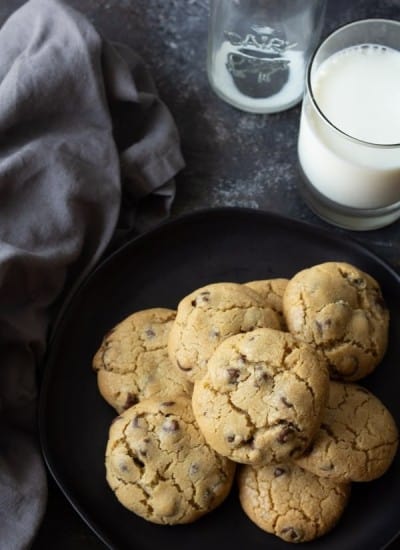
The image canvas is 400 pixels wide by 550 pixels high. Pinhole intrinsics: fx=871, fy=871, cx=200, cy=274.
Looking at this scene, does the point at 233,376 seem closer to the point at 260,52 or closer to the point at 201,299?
the point at 201,299

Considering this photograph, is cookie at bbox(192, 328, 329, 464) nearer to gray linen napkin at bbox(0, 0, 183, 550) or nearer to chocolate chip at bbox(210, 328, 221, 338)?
chocolate chip at bbox(210, 328, 221, 338)

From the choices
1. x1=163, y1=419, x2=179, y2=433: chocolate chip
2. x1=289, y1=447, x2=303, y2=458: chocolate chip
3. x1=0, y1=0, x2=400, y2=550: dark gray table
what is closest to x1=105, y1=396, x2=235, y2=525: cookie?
x1=163, y1=419, x2=179, y2=433: chocolate chip

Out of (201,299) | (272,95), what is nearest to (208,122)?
(272,95)

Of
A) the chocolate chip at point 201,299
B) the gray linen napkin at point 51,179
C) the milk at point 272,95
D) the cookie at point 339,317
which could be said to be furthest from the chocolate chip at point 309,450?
the milk at point 272,95

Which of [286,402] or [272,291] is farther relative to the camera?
[272,291]

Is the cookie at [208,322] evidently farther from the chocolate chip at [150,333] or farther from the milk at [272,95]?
the milk at [272,95]

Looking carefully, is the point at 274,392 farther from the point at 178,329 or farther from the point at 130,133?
the point at 130,133
